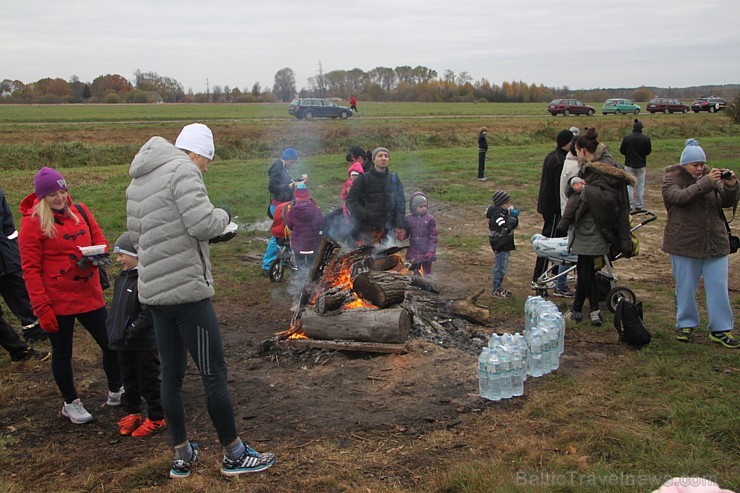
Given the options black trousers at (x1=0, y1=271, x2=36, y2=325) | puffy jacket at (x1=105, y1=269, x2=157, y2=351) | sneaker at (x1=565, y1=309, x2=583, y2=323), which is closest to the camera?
puffy jacket at (x1=105, y1=269, x2=157, y2=351)

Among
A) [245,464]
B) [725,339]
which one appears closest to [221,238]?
[245,464]

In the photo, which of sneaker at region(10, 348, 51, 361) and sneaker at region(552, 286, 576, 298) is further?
sneaker at region(552, 286, 576, 298)

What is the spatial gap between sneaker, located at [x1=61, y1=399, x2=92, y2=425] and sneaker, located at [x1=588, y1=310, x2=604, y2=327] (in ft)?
17.1

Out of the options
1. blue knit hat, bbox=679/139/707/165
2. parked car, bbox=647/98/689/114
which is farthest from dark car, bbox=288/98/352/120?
blue knit hat, bbox=679/139/707/165

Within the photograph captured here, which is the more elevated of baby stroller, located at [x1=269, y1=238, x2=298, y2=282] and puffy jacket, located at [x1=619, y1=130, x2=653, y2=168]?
puffy jacket, located at [x1=619, y1=130, x2=653, y2=168]

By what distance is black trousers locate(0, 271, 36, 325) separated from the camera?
7027mm

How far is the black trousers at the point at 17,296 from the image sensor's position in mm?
7027

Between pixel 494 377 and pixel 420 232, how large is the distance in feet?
11.5

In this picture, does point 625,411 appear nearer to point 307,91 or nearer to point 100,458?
point 100,458

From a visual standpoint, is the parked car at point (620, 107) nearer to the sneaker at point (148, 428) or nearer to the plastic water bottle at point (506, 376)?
the plastic water bottle at point (506, 376)

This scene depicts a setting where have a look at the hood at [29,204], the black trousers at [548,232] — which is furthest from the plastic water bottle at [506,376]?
the hood at [29,204]

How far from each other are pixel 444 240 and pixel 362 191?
4.10 m

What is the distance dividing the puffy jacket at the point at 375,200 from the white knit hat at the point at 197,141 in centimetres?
415

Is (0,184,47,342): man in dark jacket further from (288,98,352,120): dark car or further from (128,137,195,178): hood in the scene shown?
(288,98,352,120): dark car
